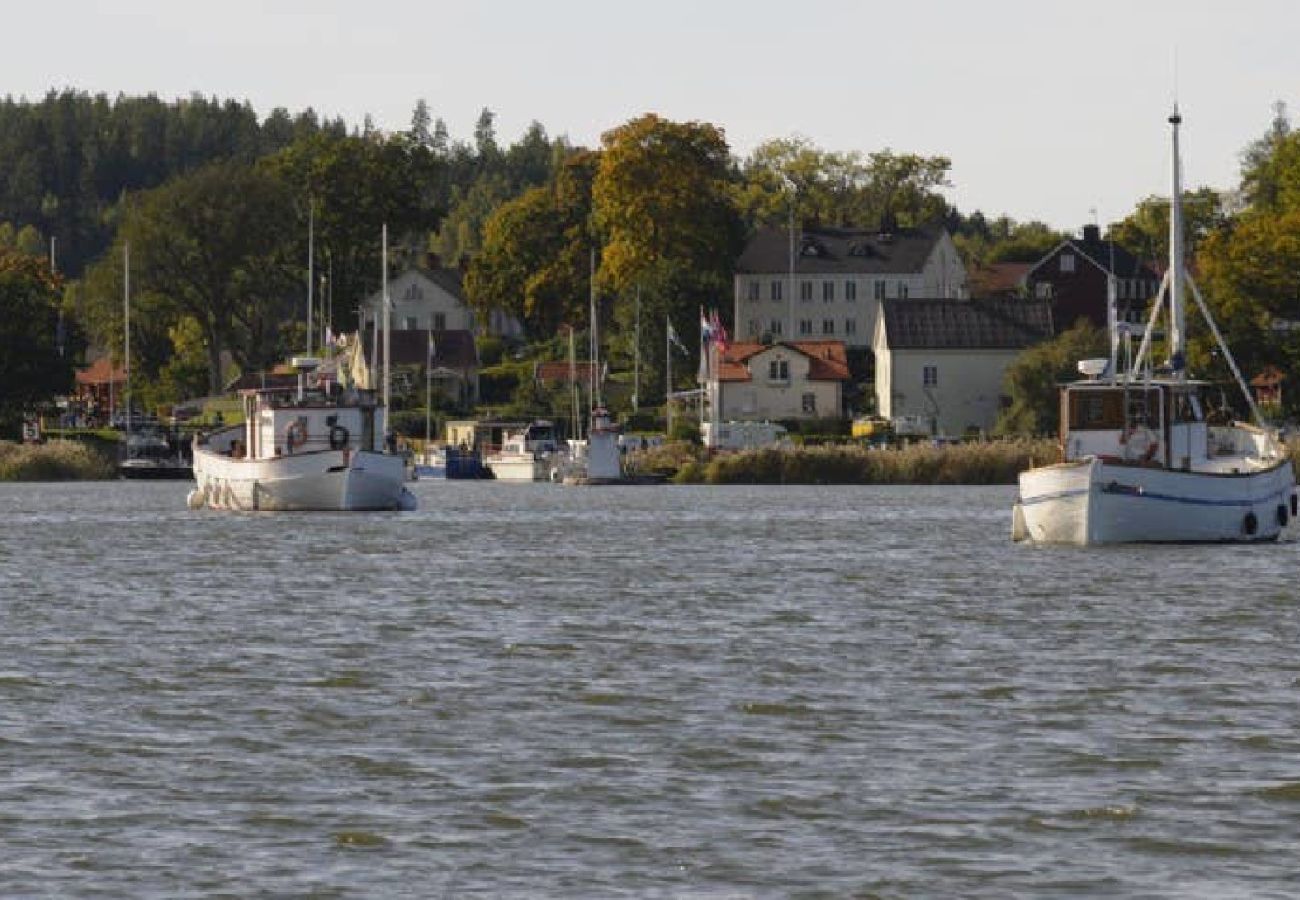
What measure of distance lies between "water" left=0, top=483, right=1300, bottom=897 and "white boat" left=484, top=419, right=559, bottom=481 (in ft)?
277

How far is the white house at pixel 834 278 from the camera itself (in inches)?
7229

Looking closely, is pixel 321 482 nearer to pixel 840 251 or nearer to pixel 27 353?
pixel 27 353

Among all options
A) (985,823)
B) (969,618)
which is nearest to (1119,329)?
(969,618)

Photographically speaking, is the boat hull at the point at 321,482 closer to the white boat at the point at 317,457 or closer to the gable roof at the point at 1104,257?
the white boat at the point at 317,457

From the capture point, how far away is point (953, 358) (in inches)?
6107

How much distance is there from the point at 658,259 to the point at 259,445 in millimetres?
76622

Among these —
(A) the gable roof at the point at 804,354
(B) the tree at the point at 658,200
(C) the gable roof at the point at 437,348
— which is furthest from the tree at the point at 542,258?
(A) the gable roof at the point at 804,354

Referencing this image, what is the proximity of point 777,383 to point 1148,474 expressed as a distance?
319 feet

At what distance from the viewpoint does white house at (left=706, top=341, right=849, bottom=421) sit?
156m

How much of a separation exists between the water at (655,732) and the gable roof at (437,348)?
12074cm

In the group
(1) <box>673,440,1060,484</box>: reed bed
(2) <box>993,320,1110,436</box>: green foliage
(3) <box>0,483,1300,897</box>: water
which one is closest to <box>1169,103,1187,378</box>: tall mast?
(3) <box>0,483,1300,897</box>: water

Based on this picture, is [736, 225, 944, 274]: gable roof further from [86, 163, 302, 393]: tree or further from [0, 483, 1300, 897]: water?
[0, 483, 1300, 897]: water

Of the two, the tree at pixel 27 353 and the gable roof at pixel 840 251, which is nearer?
the tree at pixel 27 353

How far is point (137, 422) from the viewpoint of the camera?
166250 millimetres
